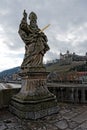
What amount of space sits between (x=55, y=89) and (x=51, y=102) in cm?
223

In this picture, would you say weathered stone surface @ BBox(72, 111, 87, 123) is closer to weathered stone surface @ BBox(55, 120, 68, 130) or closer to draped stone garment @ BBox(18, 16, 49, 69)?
weathered stone surface @ BBox(55, 120, 68, 130)

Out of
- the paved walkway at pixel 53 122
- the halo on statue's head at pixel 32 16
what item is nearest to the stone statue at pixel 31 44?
the halo on statue's head at pixel 32 16

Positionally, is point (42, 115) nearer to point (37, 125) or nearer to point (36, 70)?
point (37, 125)

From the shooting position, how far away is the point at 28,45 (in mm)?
5977

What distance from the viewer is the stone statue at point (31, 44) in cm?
582

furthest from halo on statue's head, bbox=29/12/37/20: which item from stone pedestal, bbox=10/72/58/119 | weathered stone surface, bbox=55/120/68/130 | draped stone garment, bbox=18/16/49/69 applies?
weathered stone surface, bbox=55/120/68/130

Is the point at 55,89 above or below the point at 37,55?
below

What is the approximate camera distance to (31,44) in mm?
5891

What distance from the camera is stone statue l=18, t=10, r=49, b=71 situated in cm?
582

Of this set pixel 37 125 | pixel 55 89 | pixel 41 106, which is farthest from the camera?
pixel 55 89

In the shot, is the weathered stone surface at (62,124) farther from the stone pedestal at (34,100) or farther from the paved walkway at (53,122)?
the stone pedestal at (34,100)

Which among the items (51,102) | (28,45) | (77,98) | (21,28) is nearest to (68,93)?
(77,98)

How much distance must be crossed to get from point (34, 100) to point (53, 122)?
0.97 meters

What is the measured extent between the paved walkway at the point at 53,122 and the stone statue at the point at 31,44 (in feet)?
5.54
